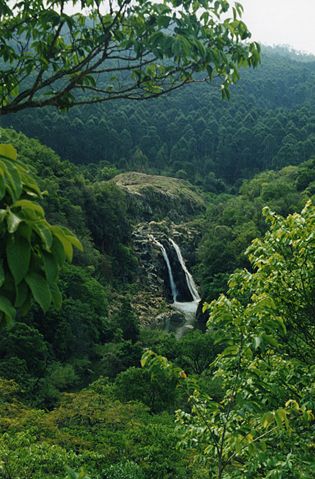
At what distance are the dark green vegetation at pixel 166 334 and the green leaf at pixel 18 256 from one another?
40cm

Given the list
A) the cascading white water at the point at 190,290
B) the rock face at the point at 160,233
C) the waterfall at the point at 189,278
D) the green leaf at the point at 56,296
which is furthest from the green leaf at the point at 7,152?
the waterfall at the point at 189,278

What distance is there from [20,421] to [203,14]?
9.30 meters

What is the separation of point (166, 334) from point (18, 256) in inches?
1041

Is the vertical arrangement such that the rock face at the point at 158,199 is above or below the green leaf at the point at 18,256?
below

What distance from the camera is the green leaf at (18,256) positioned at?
1.35m

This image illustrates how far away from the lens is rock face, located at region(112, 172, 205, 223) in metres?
50.9

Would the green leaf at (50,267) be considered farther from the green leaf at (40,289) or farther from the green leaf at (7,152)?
the green leaf at (7,152)

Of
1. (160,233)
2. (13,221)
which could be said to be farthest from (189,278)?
(13,221)

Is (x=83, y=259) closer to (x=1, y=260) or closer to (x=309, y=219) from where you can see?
(x=309, y=219)

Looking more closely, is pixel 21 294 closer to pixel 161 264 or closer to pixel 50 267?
pixel 50 267

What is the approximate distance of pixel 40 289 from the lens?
4.62ft

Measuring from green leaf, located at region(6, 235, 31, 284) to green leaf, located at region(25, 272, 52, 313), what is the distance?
0.05 meters

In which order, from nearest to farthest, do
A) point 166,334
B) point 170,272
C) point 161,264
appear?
point 166,334
point 170,272
point 161,264

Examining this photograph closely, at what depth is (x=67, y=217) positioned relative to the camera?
36156mm
